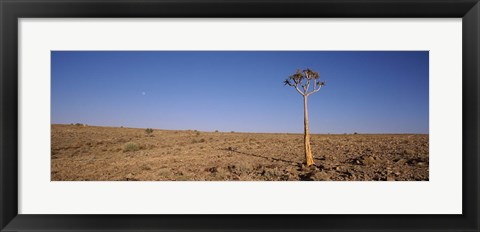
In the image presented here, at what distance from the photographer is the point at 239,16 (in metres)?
2.93

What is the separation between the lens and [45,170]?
10.1 ft

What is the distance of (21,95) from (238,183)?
2.38 m

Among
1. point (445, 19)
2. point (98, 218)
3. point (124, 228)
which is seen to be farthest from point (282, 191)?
point (445, 19)

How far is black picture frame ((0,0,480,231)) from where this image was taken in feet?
9.41

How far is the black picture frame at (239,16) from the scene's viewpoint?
9.41 ft

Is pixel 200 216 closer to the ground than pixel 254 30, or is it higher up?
closer to the ground

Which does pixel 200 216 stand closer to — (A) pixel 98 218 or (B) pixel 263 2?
(A) pixel 98 218

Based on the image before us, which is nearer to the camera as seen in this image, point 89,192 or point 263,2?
point 263,2

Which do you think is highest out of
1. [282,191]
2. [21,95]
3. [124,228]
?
[21,95]

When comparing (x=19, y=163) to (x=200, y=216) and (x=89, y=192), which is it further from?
(x=200, y=216)

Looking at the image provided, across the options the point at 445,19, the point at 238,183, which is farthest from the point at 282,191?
the point at 445,19

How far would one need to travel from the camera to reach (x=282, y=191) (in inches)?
123

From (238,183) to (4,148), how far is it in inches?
91.7

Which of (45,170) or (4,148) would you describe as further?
(45,170)
